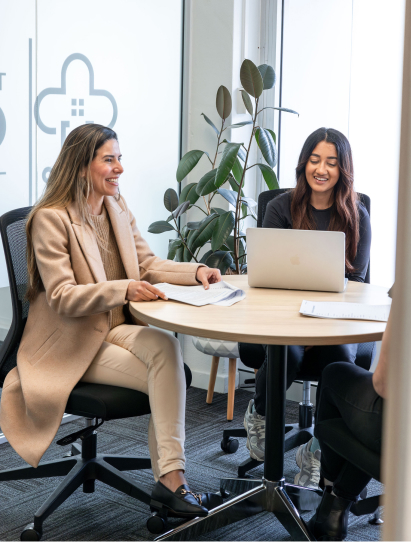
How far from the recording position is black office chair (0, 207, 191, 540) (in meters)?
1.86

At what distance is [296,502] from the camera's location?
2016 millimetres

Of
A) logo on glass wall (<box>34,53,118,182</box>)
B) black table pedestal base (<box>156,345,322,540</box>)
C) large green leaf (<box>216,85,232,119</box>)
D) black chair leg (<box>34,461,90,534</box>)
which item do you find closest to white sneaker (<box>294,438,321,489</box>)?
black table pedestal base (<box>156,345,322,540</box>)

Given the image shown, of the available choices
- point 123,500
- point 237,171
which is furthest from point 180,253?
point 123,500

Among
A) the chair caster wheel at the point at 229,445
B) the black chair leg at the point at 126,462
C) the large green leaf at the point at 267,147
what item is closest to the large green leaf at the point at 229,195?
the large green leaf at the point at 267,147

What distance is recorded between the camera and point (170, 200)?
325 centimetres

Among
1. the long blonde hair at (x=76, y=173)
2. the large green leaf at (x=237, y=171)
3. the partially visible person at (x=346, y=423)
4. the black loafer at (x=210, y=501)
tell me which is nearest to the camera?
the partially visible person at (x=346, y=423)

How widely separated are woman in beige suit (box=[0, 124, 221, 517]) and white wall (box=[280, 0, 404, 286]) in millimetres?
1299

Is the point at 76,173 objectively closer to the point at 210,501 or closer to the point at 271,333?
the point at 271,333

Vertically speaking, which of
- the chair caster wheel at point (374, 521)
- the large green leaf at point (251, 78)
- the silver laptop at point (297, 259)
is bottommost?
the chair caster wheel at point (374, 521)

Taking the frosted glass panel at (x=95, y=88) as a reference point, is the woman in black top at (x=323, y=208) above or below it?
below

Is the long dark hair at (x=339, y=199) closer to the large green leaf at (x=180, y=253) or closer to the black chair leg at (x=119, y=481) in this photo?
the large green leaf at (x=180, y=253)

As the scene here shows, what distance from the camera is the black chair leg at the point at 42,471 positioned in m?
2.07

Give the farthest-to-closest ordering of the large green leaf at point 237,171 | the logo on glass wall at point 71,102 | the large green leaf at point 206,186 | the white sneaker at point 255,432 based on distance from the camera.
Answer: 1. the large green leaf at point 237,171
2. the large green leaf at point 206,186
3. the logo on glass wall at point 71,102
4. the white sneaker at point 255,432

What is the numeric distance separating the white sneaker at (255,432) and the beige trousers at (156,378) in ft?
1.68
